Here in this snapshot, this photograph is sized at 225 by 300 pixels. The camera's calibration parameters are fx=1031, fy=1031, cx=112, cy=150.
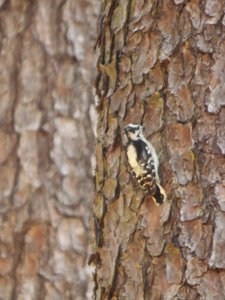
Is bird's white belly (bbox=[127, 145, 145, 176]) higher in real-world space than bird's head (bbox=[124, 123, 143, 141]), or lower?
lower

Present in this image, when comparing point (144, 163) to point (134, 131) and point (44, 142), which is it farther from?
point (44, 142)

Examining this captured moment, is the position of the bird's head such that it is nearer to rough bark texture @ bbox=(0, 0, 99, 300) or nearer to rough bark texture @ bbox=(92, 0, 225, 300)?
rough bark texture @ bbox=(92, 0, 225, 300)

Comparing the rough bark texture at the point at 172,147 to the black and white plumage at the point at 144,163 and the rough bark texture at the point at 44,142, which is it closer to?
the black and white plumage at the point at 144,163

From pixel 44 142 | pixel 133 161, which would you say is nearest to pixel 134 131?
pixel 133 161

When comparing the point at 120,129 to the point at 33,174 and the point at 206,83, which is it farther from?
the point at 33,174

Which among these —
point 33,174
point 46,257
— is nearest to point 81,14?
point 33,174

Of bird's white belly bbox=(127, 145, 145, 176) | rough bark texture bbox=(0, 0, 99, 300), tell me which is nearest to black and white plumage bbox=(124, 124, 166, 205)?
bird's white belly bbox=(127, 145, 145, 176)

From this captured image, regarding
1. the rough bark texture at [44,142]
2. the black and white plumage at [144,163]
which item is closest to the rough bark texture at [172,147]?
the black and white plumage at [144,163]
